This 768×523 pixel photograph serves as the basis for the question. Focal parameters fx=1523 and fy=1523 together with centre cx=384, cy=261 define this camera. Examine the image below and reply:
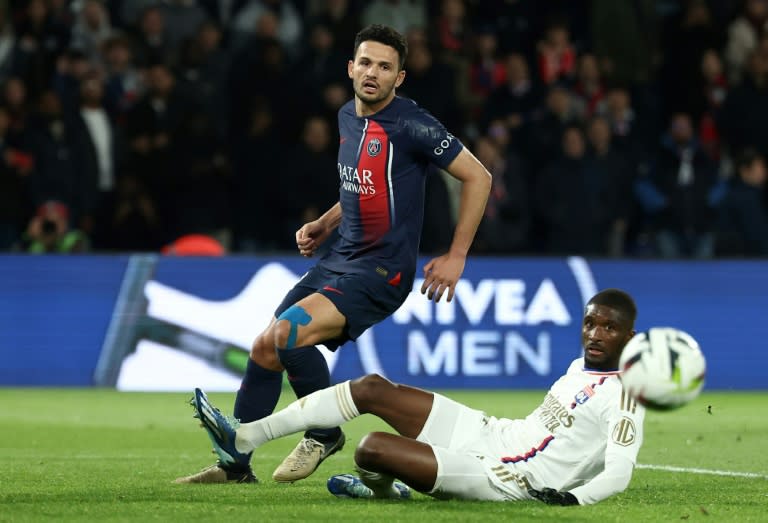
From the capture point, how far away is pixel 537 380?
1459 cm

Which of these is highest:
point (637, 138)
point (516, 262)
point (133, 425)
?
point (637, 138)

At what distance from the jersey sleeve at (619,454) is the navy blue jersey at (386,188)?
5.17ft

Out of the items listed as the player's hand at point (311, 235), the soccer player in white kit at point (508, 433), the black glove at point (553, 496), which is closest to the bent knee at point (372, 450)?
the soccer player in white kit at point (508, 433)

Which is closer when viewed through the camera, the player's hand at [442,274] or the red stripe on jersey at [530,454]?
the red stripe on jersey at [530,454]

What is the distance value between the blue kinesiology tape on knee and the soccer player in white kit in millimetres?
482

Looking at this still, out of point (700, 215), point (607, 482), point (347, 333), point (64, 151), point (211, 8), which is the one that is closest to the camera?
point (607, 482)

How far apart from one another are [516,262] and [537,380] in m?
1.15

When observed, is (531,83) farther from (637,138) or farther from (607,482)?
(607,482)

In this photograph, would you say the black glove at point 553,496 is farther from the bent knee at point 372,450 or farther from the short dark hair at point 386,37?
the short dark hair at point 386,37

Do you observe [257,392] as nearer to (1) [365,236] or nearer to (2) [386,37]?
(1) [365,236]

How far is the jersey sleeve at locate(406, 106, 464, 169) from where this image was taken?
7.50 metres

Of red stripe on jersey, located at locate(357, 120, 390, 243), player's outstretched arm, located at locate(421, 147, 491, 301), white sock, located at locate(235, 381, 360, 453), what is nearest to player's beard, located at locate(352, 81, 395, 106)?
red stripe on jersey, located at locate(357, 120, 390, 243)

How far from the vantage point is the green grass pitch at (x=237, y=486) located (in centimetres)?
656

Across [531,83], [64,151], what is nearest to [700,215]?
[531,83]
